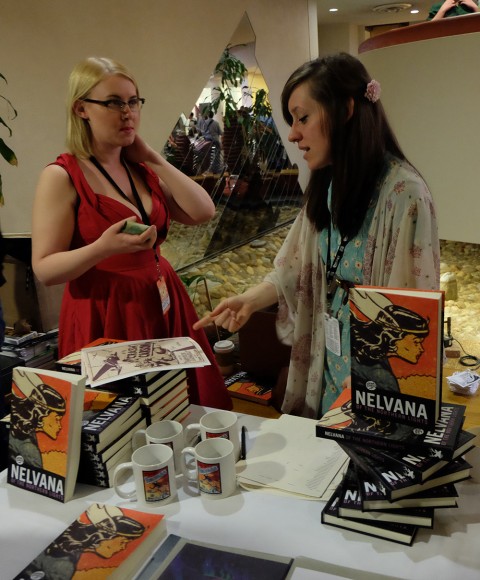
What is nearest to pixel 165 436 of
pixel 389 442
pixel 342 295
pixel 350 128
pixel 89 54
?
pixel 389 442

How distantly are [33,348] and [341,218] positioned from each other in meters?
1.96

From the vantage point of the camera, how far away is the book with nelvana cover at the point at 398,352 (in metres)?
0.95

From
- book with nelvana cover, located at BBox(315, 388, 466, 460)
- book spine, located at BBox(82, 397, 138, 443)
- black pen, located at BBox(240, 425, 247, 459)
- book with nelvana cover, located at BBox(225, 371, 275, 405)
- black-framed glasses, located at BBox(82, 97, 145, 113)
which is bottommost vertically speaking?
book with nelvana cover, located at BBox(225, 371, 275, 405)

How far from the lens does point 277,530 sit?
105 cm

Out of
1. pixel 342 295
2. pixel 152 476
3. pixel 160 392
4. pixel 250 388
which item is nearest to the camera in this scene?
pixel 152 476

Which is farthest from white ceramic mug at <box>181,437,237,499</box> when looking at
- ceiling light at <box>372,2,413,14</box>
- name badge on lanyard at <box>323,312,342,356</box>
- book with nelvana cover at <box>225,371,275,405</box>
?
ceiling light at <box>372,2,413,14</box>

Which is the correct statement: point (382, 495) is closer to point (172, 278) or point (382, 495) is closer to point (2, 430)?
point (172, 278)

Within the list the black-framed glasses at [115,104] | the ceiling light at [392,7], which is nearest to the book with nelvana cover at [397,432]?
the black-framed glasses at [115,104]

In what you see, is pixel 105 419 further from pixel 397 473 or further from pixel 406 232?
pixel 406 232

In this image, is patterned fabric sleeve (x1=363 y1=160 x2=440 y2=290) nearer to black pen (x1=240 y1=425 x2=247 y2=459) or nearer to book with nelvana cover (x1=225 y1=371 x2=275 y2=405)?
black pen (x1=240 y1=425 x2=247 y2=459)

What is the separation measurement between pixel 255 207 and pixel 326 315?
16.0ft

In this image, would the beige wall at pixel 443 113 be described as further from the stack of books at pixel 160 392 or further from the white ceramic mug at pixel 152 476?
the white ceramic mug at pixel 152 476

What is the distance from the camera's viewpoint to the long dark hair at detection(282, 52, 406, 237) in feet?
4.92

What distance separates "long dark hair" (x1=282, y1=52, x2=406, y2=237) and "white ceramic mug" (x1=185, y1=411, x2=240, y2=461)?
0.65 meters
